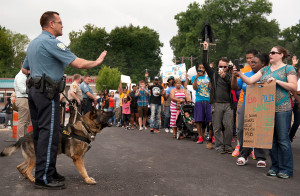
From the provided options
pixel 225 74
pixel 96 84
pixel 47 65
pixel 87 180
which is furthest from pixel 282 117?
pixel 96 84

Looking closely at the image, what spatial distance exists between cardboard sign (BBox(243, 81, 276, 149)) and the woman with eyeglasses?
0.09 m

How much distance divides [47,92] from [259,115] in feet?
11.4

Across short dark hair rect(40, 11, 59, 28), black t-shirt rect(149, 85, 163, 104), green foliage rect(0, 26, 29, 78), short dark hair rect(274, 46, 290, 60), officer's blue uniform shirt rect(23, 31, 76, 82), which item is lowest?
black t-shirt rect(149, 85, 163, 104)

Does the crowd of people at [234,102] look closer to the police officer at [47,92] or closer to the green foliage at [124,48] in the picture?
the police officer at [47,92]

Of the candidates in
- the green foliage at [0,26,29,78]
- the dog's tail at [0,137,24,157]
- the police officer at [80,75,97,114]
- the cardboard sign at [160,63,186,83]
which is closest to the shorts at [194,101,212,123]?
the police officer at [80,75,97,114]

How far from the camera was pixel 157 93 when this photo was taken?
13.9 meters

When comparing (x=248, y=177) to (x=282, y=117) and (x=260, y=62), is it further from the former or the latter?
(x=260, y=62)

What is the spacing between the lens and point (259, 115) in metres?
5.50

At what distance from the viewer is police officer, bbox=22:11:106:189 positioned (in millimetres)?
4215

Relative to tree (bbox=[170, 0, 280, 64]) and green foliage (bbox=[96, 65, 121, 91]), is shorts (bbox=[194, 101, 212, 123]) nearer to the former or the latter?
tree (bbox=[170, 0, 280, 64])

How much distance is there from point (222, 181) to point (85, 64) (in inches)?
102

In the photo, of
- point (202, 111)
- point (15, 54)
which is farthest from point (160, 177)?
point (15, 54)

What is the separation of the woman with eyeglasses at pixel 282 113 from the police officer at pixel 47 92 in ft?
9.41

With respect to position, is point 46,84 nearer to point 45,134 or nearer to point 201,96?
point 45,134
